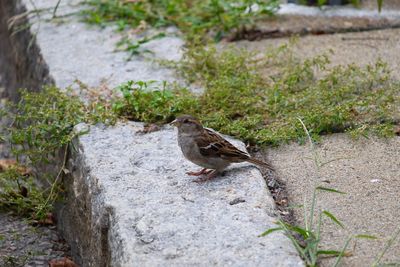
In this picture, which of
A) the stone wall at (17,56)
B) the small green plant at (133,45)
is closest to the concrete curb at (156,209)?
the small green plant at (133,45)

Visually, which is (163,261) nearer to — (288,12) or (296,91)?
(296,91)

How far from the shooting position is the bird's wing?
4.18 m

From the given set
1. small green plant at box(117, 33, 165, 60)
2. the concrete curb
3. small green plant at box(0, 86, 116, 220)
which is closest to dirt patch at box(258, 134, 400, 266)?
the concrete curb

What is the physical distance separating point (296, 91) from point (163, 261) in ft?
8.04

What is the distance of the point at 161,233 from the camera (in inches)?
139

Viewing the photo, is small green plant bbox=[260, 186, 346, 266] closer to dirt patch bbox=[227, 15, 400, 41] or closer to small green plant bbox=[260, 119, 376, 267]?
small green plant bbox=[260, 119, 376, 267]

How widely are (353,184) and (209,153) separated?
0.81m

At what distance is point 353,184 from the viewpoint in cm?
410

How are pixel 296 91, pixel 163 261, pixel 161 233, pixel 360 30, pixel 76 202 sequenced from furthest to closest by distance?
pixel 360 30, pixel 296 91, pixel 76 202, pixel 161 233, pixel 163 261

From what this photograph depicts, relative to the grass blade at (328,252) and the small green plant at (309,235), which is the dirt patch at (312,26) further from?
the grass blade at (328,252)

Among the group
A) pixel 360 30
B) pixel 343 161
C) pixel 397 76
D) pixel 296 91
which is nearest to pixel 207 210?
pixel 343 161

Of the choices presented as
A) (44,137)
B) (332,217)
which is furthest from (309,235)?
(44,137)

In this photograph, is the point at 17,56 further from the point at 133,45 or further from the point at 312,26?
the point at 312,26

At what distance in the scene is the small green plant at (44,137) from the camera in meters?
4.92
